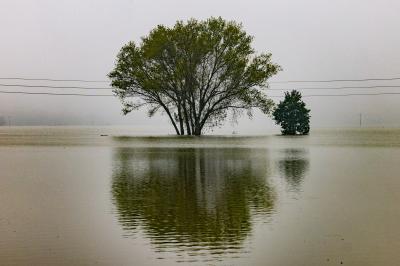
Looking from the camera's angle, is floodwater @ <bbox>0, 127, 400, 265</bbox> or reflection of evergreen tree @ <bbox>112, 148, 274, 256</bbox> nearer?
floodwater @ <bbox>0, 127, 400, 265</bbox>

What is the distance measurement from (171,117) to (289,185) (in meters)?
56.9

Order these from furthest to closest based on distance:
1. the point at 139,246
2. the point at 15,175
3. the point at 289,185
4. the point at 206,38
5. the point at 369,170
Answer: the point at 206,38 → the point at 369,170 → the point at 15,175 → the point at 289,185 → the point at 139,246

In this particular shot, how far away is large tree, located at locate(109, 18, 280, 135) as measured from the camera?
221 ft

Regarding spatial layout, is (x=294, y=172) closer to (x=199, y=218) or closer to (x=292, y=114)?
(x=199, y=218)

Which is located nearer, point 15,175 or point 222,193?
point 222,193

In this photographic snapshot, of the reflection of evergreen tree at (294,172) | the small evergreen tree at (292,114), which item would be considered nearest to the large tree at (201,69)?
the small evergreen tree at (292,114)

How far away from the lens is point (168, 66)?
229ft

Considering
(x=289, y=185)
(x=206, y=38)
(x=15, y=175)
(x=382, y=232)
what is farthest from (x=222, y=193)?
(x=206, y=38)

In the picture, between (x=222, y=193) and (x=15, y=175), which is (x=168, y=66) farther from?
(x=222, y=193)

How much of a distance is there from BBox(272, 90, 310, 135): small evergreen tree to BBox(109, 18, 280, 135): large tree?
519 inches

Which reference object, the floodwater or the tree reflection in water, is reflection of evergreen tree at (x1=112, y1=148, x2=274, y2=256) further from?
the tree reflection in water

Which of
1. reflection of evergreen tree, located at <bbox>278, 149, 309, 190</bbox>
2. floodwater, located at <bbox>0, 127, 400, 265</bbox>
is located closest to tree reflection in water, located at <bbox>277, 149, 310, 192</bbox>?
reflection of evergreen tree, located at <bbox>278, 149, 309, 190</bbox>

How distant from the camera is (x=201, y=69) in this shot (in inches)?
2721

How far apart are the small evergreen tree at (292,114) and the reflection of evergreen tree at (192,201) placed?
5654 centimetres
